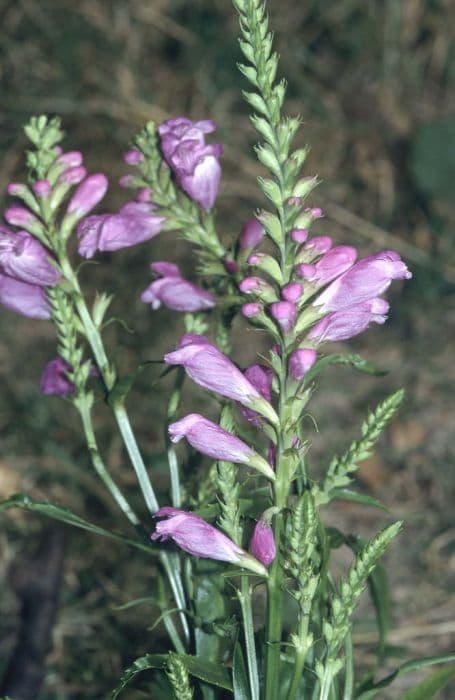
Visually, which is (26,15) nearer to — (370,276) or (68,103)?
(68,103)

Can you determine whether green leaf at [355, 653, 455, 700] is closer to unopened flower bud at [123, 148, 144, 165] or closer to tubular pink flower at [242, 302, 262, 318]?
tubular pink flower at [242, 302, 262, 318]

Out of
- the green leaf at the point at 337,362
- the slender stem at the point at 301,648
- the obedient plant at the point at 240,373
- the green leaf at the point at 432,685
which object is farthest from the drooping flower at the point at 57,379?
the green leaf at the point at 432,685

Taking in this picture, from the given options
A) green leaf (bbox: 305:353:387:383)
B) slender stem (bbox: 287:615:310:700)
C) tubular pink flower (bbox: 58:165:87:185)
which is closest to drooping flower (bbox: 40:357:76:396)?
tubular pink flower (bbox: 58:165:87:185)

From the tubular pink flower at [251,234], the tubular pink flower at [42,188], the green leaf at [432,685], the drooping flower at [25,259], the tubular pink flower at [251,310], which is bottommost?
the green leaf at [432,685]

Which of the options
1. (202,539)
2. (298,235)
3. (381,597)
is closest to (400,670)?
(381,597)

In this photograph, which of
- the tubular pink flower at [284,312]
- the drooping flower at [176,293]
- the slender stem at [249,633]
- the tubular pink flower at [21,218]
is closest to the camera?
the tubular pink flower at [284,312]

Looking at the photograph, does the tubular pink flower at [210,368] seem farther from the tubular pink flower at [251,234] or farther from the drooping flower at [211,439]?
the tubular pink flower at [251,234]

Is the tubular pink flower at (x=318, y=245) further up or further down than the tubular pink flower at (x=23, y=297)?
further up
